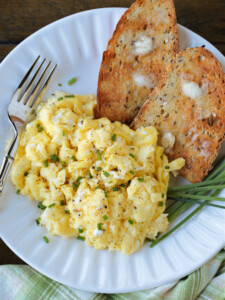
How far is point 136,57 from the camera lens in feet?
10.2

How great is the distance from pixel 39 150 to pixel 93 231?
0.67 m

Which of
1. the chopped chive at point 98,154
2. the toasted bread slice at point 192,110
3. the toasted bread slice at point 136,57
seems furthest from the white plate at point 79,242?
the chopped chive at point 98,154

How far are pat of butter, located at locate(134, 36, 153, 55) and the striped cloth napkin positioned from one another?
1664 millimetres

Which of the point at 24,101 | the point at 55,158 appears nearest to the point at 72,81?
the point at 24,101

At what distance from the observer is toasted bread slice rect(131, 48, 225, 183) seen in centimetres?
Result: 295

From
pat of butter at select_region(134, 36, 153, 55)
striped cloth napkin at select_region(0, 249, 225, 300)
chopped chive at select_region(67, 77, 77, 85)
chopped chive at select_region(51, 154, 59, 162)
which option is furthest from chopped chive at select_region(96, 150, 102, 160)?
striped cloth napkin at select_region(0, 249, 225, 300)

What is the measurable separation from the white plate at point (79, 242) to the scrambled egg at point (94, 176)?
11 cm

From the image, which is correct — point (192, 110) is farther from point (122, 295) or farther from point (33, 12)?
point (33, 12)

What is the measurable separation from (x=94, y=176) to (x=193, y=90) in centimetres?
97

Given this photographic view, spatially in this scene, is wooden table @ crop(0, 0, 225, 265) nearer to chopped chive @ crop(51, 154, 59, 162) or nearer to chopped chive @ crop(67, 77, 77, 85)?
chopped chive @ crop(67, 77, 77, 85)

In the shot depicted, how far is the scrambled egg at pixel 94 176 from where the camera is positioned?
2707mm

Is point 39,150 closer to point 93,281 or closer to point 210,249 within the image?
point 93,281

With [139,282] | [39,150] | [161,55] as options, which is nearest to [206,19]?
[161,55]

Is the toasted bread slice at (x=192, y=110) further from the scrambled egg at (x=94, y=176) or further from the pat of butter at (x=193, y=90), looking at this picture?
the scrambled egg at (x=94, y=176)
